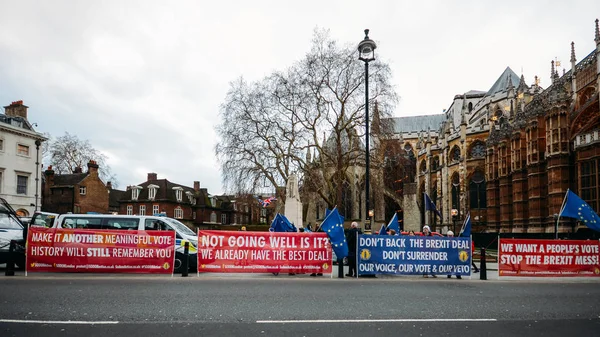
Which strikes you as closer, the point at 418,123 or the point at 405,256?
the point at 405,256

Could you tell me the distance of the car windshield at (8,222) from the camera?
13664 mm

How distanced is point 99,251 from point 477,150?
1967 inches

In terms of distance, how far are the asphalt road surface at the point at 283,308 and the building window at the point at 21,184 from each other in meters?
28.8

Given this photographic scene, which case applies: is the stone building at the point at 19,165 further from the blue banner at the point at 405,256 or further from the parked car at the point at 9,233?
the blue banner at the point at 405,256

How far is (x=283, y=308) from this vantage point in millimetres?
7105

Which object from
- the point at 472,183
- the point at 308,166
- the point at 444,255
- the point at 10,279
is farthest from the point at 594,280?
the point at 472,183

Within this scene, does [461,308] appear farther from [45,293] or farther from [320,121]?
[320,121]

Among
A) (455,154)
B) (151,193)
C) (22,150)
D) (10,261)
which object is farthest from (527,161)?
(151,193)

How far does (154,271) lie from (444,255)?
8356mm

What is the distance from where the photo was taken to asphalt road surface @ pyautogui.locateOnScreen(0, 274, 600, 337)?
5.62 metres

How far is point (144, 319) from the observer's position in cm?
608

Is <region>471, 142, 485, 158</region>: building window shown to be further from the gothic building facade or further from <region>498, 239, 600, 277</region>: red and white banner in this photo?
<region>498, 239, 600, 277</region>: red and white banner

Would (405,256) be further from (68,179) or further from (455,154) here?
(455,154)

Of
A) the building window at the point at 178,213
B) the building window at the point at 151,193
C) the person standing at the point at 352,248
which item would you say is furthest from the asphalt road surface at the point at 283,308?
the building window at the point at 178,213
